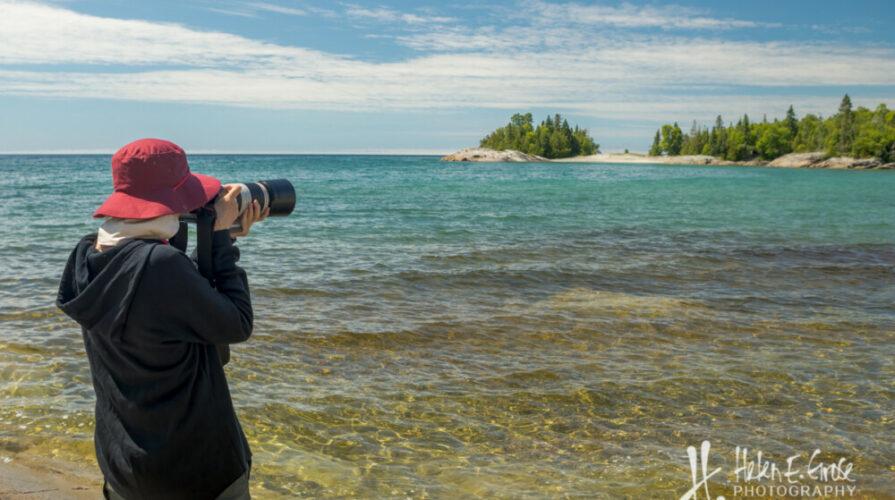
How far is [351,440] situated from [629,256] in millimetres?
9463

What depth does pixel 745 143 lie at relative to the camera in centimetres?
13588

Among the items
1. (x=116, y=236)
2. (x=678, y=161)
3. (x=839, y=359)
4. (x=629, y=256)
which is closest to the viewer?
(x=116, y=236)

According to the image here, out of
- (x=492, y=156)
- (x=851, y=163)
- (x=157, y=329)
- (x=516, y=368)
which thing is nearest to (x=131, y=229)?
(x=157, y=329)

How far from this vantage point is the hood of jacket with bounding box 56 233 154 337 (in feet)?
6.00

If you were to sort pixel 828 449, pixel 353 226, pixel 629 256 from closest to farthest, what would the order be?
pixel 828 449
pixel 629 256
pixel 353 226

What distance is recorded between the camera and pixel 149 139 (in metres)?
2.00

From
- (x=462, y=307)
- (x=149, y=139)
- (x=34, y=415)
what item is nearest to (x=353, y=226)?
(x=462, y=307)

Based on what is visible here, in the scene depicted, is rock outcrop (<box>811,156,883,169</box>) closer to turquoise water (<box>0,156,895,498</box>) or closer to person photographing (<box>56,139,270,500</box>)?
turquoise water (<box>0,156,895,498</box>)

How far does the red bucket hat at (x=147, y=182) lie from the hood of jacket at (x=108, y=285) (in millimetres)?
105

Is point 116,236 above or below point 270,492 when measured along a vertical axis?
above

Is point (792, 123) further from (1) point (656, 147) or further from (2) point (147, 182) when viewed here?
(2) point (147, 182)

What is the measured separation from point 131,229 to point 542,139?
540 ft

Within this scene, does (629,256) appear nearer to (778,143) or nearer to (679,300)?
(679,300)

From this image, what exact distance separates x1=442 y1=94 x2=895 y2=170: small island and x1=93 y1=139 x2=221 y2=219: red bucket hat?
5002 inches
